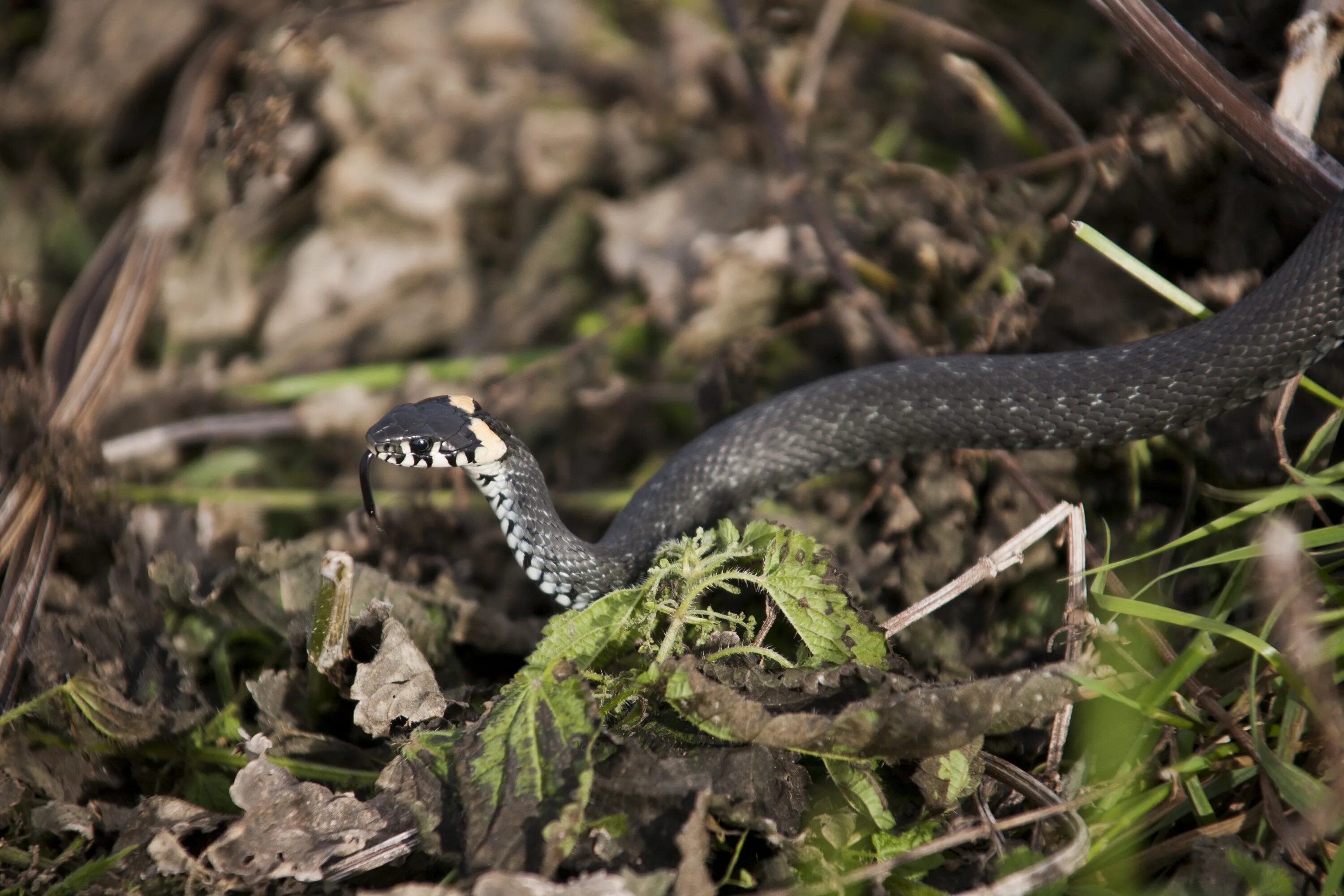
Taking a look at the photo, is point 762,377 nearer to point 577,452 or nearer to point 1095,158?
point 577,452

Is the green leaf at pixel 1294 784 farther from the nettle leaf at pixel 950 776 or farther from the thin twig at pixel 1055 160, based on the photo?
the thin twig at pixel 1055 160

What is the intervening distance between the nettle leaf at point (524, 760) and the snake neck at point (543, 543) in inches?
32.7

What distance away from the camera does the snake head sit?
151 inches

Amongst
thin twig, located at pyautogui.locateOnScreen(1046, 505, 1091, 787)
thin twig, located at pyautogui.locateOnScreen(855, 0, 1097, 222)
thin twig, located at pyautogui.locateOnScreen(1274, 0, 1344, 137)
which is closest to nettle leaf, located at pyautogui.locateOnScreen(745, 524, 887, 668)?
thin twig, located at pyautogui.locateOnScreen(1046, 505, 1091, 787)

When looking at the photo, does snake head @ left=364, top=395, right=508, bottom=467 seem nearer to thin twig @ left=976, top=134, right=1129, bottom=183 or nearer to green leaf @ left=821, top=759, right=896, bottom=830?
green leaf @ left=821, top=759, right=896, bottom=830

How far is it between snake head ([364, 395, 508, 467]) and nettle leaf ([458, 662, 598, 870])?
1.21m

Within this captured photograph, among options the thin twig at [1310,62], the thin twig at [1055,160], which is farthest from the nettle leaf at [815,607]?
the thin twig at [1055,160]

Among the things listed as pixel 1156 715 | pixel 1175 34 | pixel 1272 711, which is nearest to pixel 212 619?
pixel 1156 715

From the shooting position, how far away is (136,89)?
6098 millimetres

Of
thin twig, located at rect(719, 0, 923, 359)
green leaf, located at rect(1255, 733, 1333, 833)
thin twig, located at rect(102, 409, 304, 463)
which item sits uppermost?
thin twig, located at rect(719, 0, 923, 359)

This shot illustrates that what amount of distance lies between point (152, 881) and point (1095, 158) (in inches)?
201

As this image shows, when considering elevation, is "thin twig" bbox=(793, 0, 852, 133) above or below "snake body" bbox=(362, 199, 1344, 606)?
above

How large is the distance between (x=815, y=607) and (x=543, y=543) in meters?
1.27

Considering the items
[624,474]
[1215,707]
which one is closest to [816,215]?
[624,474]
